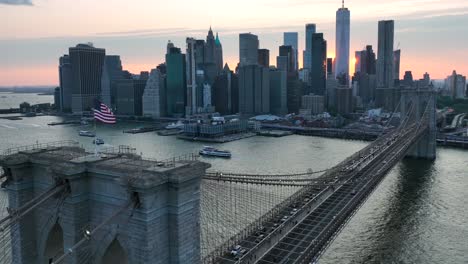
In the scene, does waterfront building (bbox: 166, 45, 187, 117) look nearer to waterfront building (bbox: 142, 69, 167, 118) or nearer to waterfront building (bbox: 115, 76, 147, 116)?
waterfront building (bbox: 142, 69, 167, 118)

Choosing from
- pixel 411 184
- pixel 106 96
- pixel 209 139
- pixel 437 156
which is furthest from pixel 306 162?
pixel 106 96

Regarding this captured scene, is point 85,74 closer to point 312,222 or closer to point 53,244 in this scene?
point 312,222

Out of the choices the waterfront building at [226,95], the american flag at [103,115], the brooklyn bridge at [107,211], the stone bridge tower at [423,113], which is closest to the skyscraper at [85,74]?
the waterfront building at [226,95]

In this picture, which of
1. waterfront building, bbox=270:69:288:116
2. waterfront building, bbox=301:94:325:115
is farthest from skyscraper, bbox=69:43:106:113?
waterfront building, bbox=301:94:325:115

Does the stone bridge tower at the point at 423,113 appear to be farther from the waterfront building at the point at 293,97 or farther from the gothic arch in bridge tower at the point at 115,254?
the waterfront building at the point at 293,97

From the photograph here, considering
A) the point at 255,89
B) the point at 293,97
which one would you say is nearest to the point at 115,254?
the point at 255,89

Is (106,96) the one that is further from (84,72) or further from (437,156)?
(437,156)

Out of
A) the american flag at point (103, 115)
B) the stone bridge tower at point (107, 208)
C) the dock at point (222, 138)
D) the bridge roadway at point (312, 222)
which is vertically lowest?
the dock at point (222, 138)
